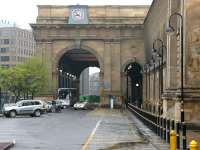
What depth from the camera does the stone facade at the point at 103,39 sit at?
306ft

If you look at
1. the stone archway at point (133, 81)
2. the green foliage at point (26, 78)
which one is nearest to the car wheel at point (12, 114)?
the green foliage at point (26, 78)

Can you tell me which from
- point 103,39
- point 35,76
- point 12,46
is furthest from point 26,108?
point 12,46

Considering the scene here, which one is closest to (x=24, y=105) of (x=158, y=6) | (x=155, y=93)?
(x=155, y=93)

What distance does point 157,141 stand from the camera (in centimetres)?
2423

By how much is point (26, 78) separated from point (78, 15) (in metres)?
14.1

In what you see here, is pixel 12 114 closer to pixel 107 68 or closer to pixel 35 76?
pixel 35 76

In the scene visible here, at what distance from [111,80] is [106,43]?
583 cm

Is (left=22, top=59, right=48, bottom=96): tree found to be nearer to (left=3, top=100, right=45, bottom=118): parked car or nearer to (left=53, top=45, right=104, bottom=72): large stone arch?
(left=53, top=45, right=104, bottom=72): large stone arch

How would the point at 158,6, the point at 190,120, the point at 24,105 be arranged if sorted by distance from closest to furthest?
the point at 190,120
the point at 24,105
the point at 158,6

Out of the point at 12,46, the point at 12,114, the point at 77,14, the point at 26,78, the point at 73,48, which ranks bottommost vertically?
the point at 12,114

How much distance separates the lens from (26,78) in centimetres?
8650

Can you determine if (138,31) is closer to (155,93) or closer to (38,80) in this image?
(38,80)

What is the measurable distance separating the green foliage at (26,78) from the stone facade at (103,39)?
5.15m

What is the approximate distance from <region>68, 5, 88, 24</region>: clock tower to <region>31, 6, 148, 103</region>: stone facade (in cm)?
66
